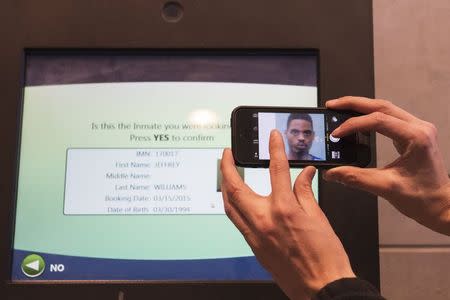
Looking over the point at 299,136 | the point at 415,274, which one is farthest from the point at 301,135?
the point at 415,274

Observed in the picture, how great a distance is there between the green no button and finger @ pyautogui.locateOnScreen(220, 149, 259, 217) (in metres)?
0.34

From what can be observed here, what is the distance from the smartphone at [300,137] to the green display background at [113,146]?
158 millimetres

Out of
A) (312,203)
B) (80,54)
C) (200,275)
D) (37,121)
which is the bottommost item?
(200,275)

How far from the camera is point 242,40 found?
0.79 m

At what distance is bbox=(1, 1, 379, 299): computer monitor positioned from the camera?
2.47 ft

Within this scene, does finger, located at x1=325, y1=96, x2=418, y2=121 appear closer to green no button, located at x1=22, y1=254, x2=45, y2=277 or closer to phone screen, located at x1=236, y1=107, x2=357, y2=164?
phone screen, located at x1=236, y1=107, x2=357, y2=164

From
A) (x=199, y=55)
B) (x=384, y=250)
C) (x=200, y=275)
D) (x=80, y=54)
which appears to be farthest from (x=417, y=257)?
(x=80, y=54)

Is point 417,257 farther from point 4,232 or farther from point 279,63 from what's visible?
point 4,232

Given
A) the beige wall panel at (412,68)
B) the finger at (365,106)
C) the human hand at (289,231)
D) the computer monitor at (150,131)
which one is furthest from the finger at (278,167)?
the beige wall panel at (412,68)

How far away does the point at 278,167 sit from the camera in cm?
54

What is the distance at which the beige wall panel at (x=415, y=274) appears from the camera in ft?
2.77

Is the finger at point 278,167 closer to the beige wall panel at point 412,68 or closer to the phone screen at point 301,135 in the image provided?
the phone screen at point 301,135

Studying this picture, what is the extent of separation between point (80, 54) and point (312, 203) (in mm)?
A: 450

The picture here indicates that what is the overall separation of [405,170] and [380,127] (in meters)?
0.06
